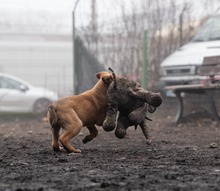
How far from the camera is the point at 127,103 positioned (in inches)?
242

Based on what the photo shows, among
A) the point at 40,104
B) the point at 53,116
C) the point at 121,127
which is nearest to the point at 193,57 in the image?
the point at 40,104

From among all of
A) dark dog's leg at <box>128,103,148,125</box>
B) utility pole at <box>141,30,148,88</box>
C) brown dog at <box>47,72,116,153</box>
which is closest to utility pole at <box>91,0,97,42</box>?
utility pole at <box>141,30,148,88</box>

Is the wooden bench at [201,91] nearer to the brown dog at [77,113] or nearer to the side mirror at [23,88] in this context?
the brown dog at [77,113]

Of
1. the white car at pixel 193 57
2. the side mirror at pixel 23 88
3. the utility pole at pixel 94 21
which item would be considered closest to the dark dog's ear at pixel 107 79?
the white car at pixel 193 57

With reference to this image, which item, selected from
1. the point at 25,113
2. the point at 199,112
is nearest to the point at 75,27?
the point at 25,113

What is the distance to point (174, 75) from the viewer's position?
12.1 m

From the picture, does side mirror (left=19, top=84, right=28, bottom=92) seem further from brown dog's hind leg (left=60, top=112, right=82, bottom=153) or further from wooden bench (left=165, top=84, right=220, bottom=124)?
brown dog's hind leg (left=60, top=112, right=82, bottom=153)

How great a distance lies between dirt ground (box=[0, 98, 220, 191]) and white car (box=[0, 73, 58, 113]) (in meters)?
7.63

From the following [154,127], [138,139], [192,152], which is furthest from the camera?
[154,127]

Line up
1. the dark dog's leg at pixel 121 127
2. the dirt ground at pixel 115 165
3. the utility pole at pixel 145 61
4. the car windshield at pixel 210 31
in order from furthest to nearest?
the utility pole at pixel 145 61 < the car windshield at pixel 210 31 < the dark dog's leg at pixel 121 127 < the dirt ground at pixel 115 165

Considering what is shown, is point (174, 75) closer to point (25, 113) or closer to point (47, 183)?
point (25, 113)

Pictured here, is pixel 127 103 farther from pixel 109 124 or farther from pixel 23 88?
pixel 23 88

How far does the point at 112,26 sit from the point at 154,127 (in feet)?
14.2

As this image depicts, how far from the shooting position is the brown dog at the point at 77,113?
5.81 metres
